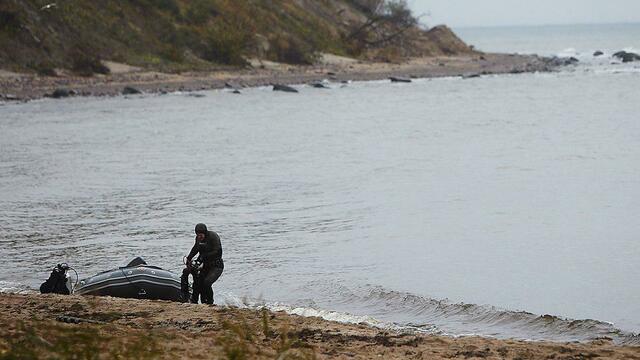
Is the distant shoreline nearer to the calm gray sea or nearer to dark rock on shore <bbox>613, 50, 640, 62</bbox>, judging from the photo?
the calm gray sea

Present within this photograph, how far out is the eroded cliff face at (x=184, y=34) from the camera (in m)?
60.9

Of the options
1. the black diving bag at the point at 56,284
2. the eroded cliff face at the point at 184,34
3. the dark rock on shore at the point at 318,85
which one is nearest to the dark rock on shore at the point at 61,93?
the eroded cliff face at the point at 184,34

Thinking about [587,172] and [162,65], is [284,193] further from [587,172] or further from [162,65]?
[162,65]

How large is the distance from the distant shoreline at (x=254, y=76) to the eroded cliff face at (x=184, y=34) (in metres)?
1.31

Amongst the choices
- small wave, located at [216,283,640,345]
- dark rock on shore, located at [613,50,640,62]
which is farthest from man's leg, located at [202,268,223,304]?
dark rock on shore, located at [613,50,640,62]

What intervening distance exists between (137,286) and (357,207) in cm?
1079

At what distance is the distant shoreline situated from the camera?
5629cm

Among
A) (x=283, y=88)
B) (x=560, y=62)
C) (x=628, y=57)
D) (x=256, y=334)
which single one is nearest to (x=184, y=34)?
(x=283, y=88)

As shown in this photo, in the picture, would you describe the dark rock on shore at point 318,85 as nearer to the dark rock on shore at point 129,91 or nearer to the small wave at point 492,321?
the dark rock on shore at point 129,91

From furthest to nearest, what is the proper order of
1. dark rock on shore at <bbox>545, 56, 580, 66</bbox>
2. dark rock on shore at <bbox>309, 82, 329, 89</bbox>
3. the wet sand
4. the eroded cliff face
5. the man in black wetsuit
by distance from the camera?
dark rock on shore at <bbox>545, 56, 580, 66</bbox> < dark rock on shore at <bbox>309, 82, 329, 89</bbox> < the eroded cliff face < the man in black wetsuit < the wet sand

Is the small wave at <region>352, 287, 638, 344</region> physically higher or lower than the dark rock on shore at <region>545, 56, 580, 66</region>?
higher

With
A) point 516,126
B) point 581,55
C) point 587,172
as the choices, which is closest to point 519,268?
point 587,172

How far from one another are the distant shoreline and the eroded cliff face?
1.31 meters

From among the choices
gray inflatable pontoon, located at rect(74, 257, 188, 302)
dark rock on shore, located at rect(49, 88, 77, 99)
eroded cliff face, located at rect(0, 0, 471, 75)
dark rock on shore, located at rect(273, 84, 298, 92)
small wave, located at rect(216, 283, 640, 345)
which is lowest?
small wave, located at rect(216, 283, 640, 345)
